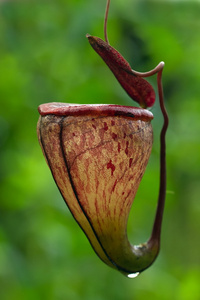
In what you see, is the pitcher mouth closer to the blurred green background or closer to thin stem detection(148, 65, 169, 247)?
thin stem detection(148, 65, 169, 247)

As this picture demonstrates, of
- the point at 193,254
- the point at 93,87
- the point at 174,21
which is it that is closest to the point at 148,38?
Result: the point at 174,21

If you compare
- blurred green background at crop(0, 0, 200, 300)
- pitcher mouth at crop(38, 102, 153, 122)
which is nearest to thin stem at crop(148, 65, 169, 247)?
pitcher mouth at crop(38, 102, 153, 122)

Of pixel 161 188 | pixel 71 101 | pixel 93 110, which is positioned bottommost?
pixel 71 101

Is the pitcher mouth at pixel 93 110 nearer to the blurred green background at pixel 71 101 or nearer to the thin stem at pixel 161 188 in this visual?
the thin stem at pixel 161 188

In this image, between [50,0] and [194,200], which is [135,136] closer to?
[50,0]

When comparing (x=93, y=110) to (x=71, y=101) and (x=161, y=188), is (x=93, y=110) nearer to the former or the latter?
(x=161, y=188)

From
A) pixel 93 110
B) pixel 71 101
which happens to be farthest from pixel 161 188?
pixel 71 101
